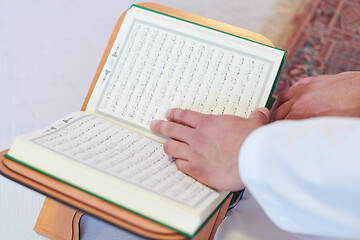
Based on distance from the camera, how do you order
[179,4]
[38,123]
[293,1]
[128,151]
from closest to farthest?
1. [128,151]
2. [38,123]
3. [179,4]
4. [293,1]

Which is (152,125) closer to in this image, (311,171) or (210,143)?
(210,143)

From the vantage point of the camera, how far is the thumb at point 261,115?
62 cm

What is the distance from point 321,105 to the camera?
0.63 meters

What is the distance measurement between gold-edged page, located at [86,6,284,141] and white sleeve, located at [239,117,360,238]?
190 mm

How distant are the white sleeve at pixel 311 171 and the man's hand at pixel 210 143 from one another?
0.13 ft

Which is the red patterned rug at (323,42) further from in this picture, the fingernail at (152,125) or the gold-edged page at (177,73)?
the fingernail at (152,125)

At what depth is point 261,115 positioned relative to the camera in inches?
24.6

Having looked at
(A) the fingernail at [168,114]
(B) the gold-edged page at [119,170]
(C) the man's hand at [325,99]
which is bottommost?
(B) the gold-edged page at [119,170]

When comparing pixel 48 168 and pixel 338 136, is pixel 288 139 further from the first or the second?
pixel 48 168

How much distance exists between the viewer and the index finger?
24.4 inches

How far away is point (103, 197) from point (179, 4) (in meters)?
1.12

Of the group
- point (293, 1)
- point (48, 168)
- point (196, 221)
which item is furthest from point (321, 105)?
point (293, 1)

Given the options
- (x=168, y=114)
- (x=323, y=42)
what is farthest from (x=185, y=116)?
(x=323, y=42)

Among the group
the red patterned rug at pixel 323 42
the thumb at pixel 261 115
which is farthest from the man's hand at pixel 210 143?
the red patterned rug at pixel 323 42
